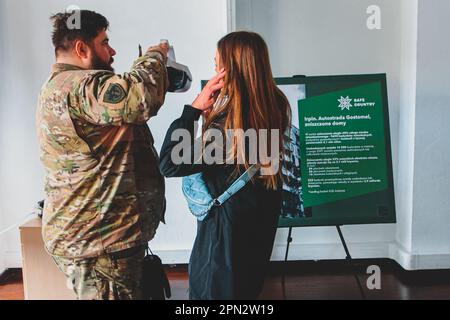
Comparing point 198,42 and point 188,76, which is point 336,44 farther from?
point 188,76

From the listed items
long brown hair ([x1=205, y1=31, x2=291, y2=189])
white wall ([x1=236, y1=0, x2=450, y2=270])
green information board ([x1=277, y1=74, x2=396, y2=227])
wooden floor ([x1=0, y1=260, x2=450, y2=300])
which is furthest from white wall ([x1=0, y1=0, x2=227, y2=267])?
long brown hair ([x1=205, y1=31, x2=291, y2=189])

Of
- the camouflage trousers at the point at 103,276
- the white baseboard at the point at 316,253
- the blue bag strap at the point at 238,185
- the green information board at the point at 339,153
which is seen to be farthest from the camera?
the white baseboard at the point at 316,253

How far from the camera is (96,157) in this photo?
1.17m

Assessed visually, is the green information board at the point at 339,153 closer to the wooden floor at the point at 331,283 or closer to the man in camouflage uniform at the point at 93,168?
the wooden floor at the point at 331,283

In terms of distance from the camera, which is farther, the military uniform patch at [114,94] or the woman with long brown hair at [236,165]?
the woman with long brown hair at [236,165]

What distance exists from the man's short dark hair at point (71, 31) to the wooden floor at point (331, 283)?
5.19 ft

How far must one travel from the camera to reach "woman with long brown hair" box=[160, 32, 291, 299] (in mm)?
1219

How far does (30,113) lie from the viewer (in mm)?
2658

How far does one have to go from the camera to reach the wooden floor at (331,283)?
236 cm

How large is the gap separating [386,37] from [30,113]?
2.22 metres

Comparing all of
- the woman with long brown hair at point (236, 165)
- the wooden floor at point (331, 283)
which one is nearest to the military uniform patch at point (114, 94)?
the woman with long brown hair at point (236, 165)

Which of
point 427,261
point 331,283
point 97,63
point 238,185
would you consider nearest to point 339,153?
point 331,283

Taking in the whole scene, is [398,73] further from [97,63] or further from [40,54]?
[40,54]
